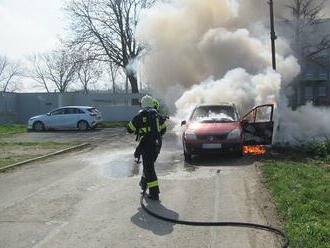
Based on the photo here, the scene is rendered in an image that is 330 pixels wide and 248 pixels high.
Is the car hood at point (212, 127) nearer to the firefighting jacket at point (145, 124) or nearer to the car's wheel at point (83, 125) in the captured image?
the firefighting jacket at point (145, 124)

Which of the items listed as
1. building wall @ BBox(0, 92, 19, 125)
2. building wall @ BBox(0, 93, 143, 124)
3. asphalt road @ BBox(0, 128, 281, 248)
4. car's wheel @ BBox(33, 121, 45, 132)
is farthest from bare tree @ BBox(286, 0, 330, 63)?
building wall @ BBox(0, 92, 19, 125)

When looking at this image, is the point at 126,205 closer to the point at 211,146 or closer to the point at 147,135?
the point at 147,135

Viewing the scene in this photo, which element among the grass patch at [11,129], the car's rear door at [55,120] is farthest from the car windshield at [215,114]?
the grass patch at [11,129]

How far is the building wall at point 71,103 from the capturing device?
2772 cm

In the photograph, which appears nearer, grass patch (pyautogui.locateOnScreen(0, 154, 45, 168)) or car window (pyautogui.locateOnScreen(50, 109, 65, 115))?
grass patch (pyautogui.locateOnScreen(0, 154, 45, 168))

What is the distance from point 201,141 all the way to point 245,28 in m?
12.3

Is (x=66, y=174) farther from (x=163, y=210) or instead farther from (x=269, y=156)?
(x=269, y=156)

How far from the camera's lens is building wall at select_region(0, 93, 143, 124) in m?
27.7

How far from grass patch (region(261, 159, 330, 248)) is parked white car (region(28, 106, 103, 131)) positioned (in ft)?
45.8

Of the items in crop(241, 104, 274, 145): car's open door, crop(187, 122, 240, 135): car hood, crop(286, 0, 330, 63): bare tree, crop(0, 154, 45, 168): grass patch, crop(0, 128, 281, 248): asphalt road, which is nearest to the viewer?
crop(0, 128, 281, 248): asphalt road

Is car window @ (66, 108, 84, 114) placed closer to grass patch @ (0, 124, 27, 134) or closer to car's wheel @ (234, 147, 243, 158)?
grass patch @ (0, 124, 27, 134)

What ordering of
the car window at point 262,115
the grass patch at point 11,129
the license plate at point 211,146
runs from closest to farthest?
the license plate at point 211,146
the car window at point 262,115
the grass patch at point 11,129

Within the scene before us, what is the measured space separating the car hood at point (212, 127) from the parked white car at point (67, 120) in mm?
11555

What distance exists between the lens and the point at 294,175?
22.0 feet
